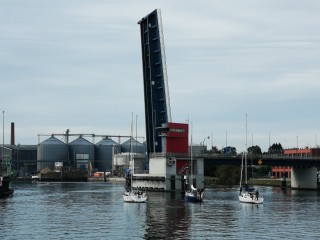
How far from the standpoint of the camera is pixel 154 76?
457 feet

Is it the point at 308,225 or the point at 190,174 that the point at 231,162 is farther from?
the point at 308,225

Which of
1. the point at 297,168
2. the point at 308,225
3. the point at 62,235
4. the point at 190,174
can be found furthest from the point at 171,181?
the point at 62,235

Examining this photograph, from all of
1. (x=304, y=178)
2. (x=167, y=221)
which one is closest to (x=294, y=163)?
(x=304, y=178)

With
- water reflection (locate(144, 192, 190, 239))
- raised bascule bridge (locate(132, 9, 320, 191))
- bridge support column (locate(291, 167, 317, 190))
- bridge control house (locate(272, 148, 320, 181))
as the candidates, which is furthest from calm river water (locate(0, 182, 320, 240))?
bridge control house (locate(272, 148, 320, 181))

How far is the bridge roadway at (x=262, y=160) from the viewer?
138m

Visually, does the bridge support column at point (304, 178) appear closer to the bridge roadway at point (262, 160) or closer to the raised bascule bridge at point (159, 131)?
the bridge roadway at point (262, 160)

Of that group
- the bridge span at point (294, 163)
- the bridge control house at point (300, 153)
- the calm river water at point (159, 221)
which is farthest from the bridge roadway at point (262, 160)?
the calm river water at point (159, 221)

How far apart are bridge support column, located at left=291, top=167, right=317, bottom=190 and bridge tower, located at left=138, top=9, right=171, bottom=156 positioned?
33595mm

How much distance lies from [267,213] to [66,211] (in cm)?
2289

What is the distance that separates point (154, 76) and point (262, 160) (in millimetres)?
28493

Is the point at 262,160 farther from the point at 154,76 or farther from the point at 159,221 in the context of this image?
the point at 159,221

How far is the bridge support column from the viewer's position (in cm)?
14991

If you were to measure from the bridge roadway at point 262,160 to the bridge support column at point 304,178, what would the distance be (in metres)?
4.95

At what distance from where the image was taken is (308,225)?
6259cm
